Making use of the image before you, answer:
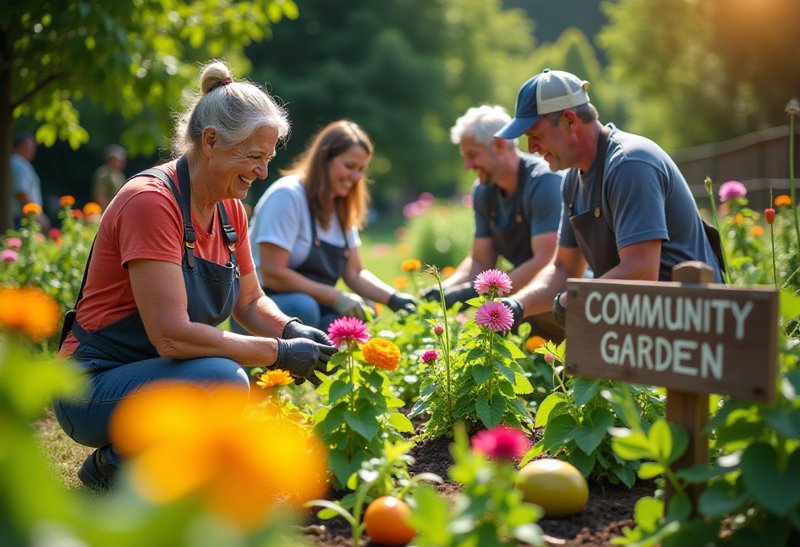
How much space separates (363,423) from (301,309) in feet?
6.06

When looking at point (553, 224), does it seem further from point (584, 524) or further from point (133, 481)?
point (133, 481)

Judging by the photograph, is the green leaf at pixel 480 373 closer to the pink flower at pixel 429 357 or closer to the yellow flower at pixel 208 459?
the pink flower at pixel 429 357

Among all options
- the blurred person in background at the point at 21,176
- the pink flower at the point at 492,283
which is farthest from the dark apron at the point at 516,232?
the blurred person in background at the point at 21,176

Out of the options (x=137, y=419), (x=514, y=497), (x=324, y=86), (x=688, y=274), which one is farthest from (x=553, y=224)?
(x=324, y=86)

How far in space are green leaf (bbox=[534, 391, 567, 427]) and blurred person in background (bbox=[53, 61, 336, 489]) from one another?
2.37 ft

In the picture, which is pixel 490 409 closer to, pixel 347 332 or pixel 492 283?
pixel 492 283

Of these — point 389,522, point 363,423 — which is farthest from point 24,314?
point 363,423

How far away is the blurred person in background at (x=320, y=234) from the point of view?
426 centimetres

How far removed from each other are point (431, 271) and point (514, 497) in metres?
1.25

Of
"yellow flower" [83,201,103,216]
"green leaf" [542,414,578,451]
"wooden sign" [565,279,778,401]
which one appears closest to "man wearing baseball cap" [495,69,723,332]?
"green leaf" [542,414,578,451]

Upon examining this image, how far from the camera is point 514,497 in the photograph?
1.48m

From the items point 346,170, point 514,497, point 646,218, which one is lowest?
point 514,497

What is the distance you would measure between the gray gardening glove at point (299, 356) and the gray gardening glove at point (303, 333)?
203mm

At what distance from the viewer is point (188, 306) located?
9.14 ft
